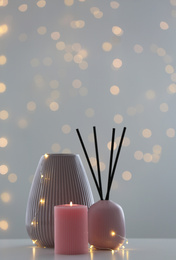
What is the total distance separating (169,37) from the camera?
155 cm

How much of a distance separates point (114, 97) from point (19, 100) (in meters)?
0.36

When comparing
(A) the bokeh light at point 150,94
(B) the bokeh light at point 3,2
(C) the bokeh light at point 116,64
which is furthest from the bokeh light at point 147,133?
(B) the bokeh light at point 3,2

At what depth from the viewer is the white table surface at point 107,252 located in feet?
2.33

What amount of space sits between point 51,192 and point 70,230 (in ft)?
0.35

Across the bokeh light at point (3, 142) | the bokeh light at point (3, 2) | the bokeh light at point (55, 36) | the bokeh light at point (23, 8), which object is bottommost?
→ the bokeh light at point (3, 142)

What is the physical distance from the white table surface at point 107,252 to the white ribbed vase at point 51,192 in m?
0.04

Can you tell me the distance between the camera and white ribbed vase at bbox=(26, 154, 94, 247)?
0.80 meters

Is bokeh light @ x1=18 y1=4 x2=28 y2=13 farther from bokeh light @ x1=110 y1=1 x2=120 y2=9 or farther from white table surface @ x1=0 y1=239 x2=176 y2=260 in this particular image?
white table surface @ x1=0 y1=239 x2=176 y2=260

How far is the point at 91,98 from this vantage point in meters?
1.45

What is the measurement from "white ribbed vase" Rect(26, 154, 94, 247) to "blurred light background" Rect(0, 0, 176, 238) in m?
0.56

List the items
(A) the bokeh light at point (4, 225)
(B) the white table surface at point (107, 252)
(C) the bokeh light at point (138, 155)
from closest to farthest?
(B) the white table surface at point (107, 252) < (A) the bokeh light at point (4, 225) < (C) the bokeh light at point (138, 155)

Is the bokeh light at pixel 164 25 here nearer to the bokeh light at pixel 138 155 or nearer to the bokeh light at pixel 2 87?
the bokeh light at pixel 138 155

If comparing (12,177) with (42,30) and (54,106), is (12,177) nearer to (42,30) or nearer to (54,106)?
(54,106)

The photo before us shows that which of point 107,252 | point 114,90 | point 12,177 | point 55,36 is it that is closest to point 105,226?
point 107,252
